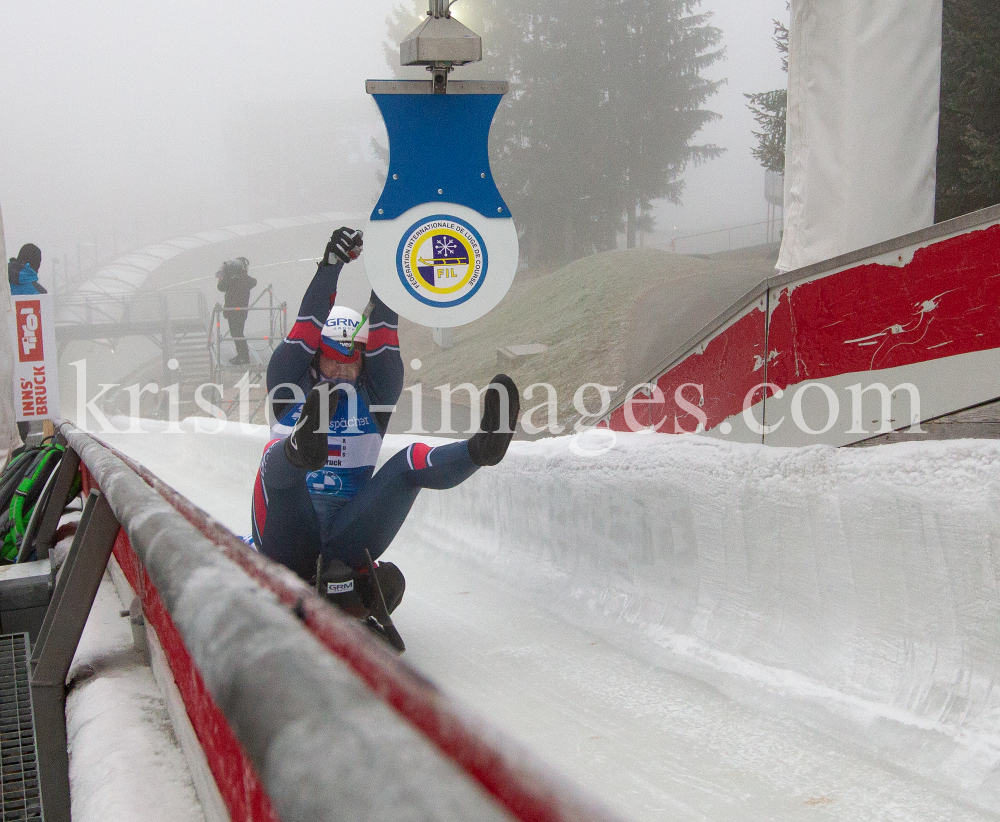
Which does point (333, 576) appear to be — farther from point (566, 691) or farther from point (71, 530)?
point (71, 530)

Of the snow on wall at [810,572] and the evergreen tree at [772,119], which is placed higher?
the evergreen tree at [772,119]

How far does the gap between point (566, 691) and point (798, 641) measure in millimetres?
529

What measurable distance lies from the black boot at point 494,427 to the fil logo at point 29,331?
4.28 m

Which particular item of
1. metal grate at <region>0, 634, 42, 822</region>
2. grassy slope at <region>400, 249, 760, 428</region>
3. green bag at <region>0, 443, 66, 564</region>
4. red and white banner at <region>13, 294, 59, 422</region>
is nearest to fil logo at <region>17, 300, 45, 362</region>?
red and white banner at <region>13, 294, 59, 422</region>

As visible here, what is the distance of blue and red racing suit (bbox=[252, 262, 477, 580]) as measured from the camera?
7.45ft

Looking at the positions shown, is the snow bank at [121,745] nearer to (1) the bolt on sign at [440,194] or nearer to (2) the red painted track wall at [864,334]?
(1) the bolt on sign at [440,194]

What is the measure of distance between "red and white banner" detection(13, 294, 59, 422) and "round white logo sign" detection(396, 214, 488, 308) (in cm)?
362

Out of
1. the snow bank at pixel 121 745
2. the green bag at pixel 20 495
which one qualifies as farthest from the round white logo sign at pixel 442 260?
the green bag at pixel 20 495

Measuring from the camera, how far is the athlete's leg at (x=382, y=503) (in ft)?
7.55

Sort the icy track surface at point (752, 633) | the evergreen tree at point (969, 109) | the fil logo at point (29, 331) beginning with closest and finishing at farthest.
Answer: the icy track surface at point (752, 633)
the fil logo at point (29, 331)
the evergreen tree at point (969, 109)

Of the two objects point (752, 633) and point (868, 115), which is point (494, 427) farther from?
point (868, 115)

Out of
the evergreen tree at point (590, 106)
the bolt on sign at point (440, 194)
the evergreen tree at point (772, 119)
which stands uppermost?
the evergreen tree at point (590, 106)

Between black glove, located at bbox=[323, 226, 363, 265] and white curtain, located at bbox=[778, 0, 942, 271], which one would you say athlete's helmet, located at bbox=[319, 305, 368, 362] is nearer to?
black glove, located at bbox=[323, 226, 363, 265]

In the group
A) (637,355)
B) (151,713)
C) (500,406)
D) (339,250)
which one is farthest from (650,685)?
(637,355)
